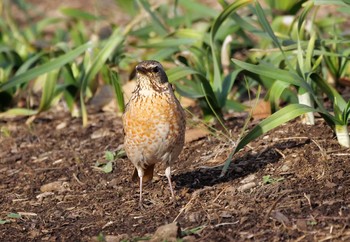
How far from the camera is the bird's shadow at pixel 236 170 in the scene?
577 centimetres

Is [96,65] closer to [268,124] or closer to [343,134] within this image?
[268,124]

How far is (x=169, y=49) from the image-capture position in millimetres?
7543

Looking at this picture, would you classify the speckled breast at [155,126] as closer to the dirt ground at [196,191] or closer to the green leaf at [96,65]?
the dirt ground at [196,191]

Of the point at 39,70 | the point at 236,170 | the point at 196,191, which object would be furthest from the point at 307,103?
the point at 39,70

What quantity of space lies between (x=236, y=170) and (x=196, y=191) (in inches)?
15.9

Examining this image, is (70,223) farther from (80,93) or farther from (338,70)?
(338,70)

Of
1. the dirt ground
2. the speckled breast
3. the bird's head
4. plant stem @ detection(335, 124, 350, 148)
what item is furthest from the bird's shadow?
the bird's head

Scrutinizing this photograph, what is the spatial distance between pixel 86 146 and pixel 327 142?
88.6 inches

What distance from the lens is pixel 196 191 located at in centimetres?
561

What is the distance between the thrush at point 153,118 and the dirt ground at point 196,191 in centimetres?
30

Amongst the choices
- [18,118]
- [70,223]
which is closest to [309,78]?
[70,223]

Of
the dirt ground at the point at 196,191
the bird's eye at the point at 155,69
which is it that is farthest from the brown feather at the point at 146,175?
the bird's eye at the point at 155,69

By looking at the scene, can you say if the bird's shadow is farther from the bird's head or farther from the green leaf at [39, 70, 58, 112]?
the green leaf at [39, 70, 58, 112]

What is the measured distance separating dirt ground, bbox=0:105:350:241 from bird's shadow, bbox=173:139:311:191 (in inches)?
0.4
